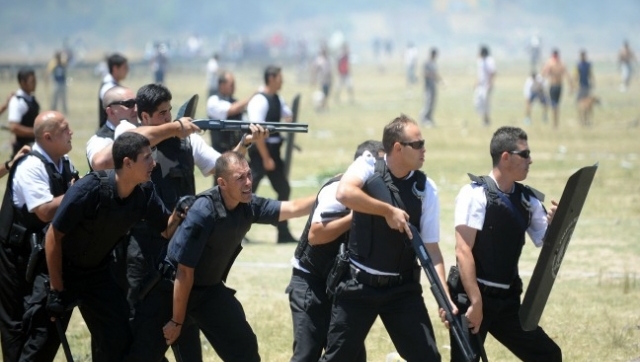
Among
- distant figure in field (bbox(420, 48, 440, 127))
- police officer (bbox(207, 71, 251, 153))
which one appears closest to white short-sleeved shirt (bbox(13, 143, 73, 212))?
police officer (bbox(207, 71, 251, 153))

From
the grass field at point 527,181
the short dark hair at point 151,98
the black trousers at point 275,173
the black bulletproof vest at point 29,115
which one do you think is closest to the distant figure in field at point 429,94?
the grass field at point 527,181

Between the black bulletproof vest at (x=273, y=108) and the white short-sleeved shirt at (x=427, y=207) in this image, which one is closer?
the white short-sleeved shirt at (x=427, y=207)

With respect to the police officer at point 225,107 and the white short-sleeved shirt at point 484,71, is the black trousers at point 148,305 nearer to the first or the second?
the police officer at point 225,107

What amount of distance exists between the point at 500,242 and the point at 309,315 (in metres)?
1.18

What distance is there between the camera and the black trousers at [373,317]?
653 cm

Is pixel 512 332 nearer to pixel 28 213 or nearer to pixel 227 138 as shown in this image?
pixel 28 213

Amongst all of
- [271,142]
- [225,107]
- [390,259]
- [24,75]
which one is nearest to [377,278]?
[390,259]

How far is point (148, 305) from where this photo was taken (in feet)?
22.8

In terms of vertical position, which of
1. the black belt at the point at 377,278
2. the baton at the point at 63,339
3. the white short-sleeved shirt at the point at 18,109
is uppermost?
the white short-sleeved shirt at the point at 18,109

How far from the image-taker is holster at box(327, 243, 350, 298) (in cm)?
664

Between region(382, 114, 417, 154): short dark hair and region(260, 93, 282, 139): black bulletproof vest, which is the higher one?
region(382, 114, 417, 154): short dark hair

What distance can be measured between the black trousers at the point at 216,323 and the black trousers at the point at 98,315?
0.23m

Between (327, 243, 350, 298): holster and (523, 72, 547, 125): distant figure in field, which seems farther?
(523, 72, 547, 125): distant figure in field

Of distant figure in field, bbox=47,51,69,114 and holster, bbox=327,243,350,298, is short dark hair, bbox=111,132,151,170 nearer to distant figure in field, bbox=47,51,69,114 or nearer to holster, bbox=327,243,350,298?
holster, bbox=327,243,350,298
